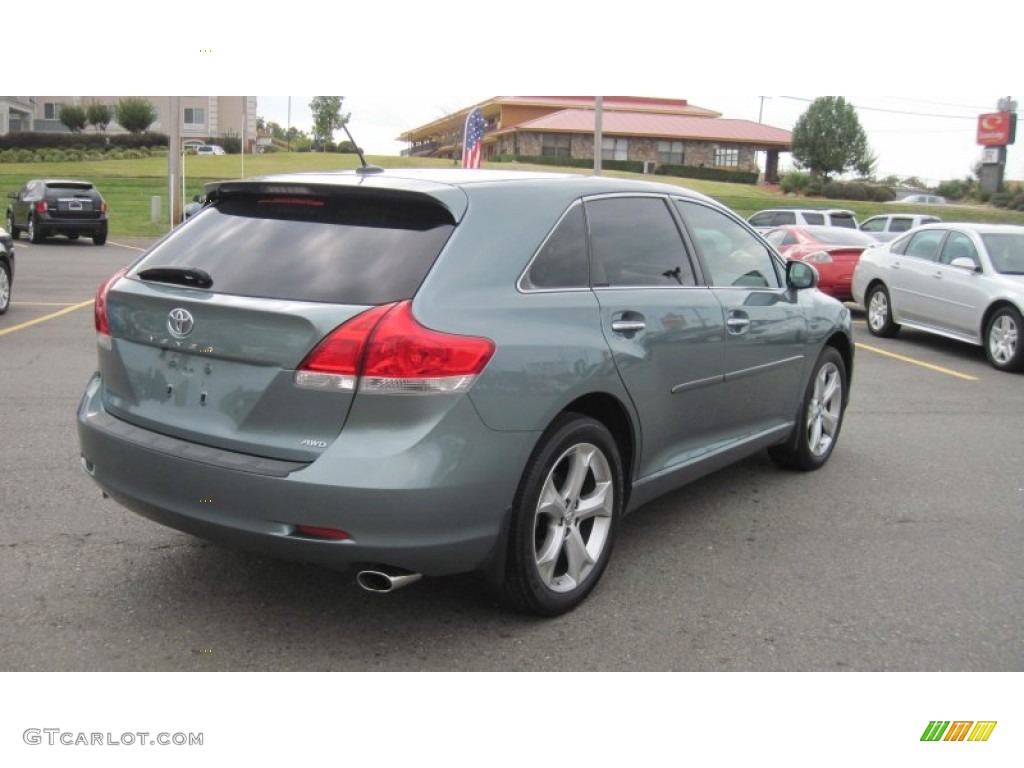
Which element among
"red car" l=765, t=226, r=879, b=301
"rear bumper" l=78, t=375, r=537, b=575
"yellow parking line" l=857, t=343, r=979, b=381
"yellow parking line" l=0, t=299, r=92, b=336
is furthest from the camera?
"red car" l=765, t=226, r=879, b=301

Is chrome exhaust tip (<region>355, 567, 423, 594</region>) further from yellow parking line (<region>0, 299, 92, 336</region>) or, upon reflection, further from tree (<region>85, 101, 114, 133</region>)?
tree (<region>85, 101, 114, 133</region>)

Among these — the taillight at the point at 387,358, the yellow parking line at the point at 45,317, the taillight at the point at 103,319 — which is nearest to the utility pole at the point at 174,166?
the yellow parking line at the point at 45,317

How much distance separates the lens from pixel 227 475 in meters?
3.33

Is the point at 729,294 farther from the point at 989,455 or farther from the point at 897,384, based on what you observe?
the point at 897,384

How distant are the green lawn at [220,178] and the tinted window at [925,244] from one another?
95.4 feet

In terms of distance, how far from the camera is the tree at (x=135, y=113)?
72438mm

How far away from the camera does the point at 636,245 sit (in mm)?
4473

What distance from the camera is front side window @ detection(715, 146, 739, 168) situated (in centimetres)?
6988

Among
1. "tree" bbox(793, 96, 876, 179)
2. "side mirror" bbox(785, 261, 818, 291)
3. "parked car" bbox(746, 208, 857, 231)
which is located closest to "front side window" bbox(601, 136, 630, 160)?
"tree" bbox(793, 96, 876, 179)

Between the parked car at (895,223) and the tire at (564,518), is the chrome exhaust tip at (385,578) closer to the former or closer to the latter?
the tire at (564,518)

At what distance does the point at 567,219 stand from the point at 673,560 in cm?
160

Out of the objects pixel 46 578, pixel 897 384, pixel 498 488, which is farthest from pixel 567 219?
pixel 897 384

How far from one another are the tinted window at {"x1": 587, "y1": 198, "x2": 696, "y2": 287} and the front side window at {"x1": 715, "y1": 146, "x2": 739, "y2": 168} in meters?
68.0

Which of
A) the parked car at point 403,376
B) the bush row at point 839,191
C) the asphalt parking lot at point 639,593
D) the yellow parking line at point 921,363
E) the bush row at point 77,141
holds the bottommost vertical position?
the asphalt parking lot at point 639,593
